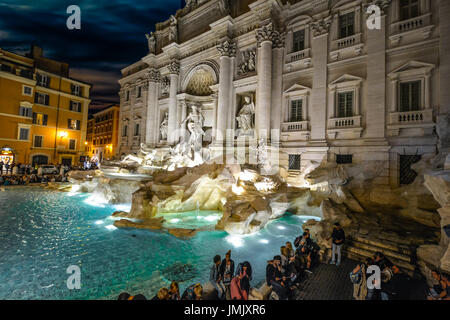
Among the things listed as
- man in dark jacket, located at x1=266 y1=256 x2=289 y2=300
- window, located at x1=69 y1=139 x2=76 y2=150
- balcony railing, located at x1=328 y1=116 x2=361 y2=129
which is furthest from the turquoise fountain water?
window, located at x1=69 y1=139 x2=76 y2=150

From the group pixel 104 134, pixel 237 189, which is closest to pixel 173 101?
pixel 237 189

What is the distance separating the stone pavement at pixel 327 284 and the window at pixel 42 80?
111ft

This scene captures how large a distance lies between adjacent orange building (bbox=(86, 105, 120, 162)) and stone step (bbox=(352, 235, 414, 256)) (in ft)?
122

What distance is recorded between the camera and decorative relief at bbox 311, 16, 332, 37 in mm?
12617

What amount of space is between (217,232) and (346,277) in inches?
173

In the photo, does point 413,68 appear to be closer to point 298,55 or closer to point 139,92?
point 298,55

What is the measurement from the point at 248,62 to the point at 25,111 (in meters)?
25.6

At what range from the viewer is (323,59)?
12680 millimetres

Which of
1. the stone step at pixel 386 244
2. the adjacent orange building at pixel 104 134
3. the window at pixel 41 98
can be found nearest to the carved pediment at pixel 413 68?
the stone step at pixel 386 244

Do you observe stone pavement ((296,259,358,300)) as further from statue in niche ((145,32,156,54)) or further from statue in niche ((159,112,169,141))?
statue in niche ((145,32,156,54))

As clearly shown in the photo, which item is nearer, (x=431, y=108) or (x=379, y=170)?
(x=431, y=108)

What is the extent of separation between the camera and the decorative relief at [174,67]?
19.7m

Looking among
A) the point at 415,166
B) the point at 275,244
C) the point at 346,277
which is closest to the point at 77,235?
the point at 275,244

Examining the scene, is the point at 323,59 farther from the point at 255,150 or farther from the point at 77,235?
the point at 77,235
